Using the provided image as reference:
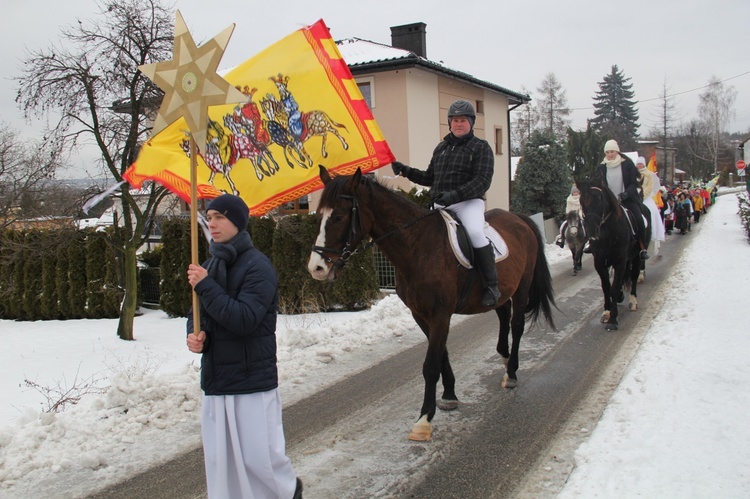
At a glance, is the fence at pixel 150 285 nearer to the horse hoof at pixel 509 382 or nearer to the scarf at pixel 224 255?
the horse hoof at pixel 509 382

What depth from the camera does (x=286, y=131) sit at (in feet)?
17.2

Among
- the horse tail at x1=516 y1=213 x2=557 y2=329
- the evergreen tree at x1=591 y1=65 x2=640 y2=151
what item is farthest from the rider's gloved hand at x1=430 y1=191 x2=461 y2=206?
the evergreen tree at x1=591 y1=65 x2=640 y2=151

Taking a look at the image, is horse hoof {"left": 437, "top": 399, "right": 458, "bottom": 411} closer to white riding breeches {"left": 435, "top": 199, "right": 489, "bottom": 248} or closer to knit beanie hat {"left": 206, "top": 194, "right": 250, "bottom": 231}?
white riding breeches {"left": 435, "top": 199, "right": 489, "bottom": 248}

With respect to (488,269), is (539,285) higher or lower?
lower

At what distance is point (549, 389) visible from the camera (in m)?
5.72

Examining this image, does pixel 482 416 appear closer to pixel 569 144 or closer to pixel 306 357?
pixel 306 357

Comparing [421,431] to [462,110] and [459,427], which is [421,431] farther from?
[462,110]

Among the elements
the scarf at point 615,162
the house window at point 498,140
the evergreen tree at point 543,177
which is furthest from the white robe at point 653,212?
the house window at point 498,140

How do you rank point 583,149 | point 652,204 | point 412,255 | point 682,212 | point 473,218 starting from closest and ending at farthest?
point 412,255 → point 473,218 → point 652,204 → point 682,212 → point 583,149

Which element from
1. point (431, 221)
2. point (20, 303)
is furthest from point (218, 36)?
point (20, 303)

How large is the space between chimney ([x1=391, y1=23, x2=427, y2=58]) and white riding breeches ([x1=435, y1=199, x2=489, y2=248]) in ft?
67.5

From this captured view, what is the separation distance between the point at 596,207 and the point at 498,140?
20255mm

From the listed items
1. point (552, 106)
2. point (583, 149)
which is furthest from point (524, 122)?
point (583, 149)

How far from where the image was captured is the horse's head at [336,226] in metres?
4.08
